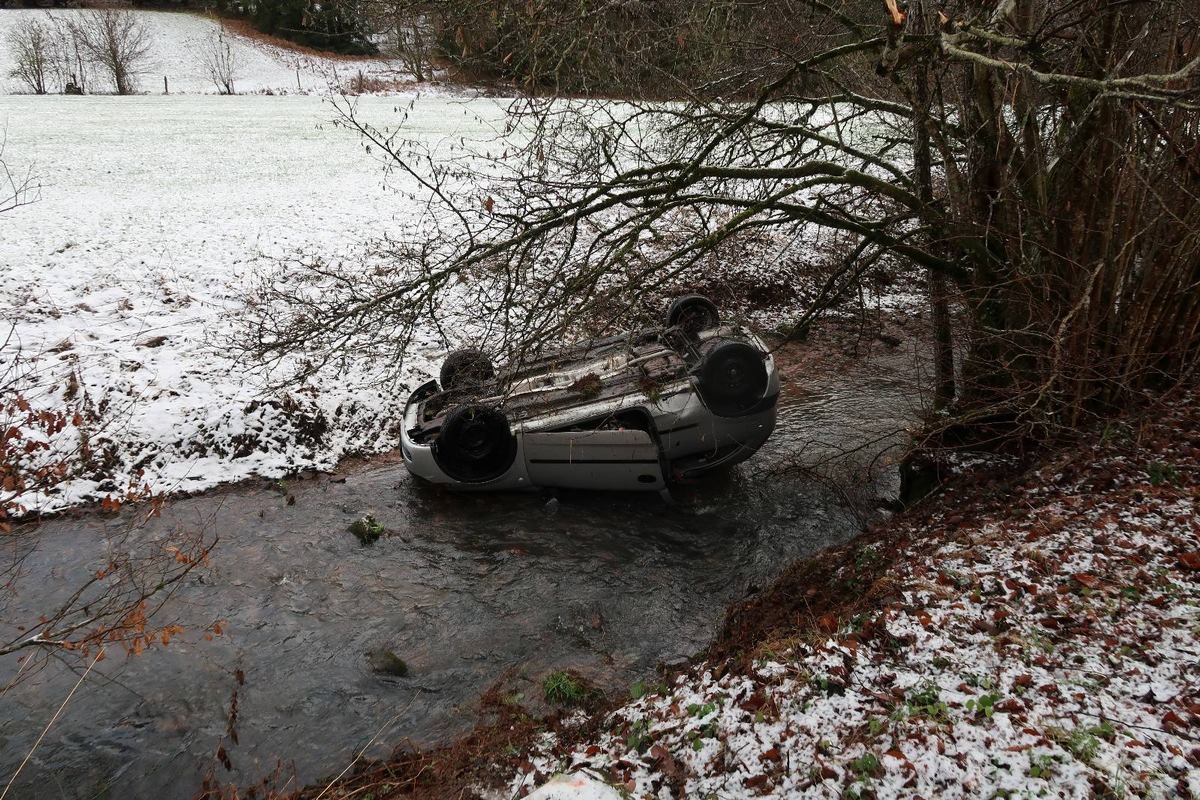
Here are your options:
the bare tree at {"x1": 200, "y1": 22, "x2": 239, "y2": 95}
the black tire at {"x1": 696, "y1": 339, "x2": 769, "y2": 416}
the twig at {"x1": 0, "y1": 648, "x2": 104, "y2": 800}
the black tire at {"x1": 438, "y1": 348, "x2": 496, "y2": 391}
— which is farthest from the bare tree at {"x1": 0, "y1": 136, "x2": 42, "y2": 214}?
the bare tree at {"x1": 200, "y1": 22, "x2": 239, "y2": 95}

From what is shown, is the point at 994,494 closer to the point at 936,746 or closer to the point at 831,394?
the point at 936,746

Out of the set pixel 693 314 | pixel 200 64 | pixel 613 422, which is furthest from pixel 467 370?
pixel 200 64

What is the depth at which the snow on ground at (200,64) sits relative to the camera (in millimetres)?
28672

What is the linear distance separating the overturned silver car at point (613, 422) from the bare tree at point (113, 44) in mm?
28362

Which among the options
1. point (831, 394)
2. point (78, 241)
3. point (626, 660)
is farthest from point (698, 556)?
point (78, 241)

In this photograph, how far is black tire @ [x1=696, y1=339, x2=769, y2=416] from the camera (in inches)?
274

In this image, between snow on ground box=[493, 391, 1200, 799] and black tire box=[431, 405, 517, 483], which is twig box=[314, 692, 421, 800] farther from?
black tire box=[431, 405, 517, 483]

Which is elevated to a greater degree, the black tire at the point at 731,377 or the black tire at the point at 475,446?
the black tire at the point at 731,377

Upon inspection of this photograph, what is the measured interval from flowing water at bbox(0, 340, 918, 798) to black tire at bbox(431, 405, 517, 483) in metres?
0.65

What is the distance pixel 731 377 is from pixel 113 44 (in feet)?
100

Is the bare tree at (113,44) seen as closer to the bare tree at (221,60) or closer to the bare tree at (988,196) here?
the bare tree at (221,60)

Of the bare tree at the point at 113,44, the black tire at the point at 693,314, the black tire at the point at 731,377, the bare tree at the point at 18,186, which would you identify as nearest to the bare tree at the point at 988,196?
the black tire at the point at 731,377

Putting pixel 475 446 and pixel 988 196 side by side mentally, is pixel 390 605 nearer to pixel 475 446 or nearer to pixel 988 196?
pixel 475 446

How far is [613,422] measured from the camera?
7.34 meters
